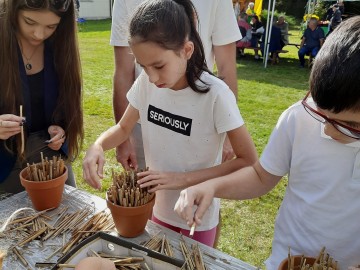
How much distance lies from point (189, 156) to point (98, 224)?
17.8 inches

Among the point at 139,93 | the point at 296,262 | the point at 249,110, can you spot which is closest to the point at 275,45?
the point at 249,110

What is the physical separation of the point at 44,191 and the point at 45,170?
101 mm

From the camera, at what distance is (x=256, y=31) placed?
10812 mm

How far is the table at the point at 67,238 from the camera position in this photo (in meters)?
1.15

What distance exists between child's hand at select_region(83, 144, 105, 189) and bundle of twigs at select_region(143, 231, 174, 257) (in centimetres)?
31

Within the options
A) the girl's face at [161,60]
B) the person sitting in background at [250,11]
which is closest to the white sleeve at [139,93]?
the girl's face at [161,60]

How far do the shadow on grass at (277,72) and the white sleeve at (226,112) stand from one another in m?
6.08

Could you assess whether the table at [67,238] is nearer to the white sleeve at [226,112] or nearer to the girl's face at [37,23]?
the white sleeve at [226,112]

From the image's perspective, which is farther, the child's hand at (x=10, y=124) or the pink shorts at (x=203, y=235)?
the pink shorts at (x=203, y=235)

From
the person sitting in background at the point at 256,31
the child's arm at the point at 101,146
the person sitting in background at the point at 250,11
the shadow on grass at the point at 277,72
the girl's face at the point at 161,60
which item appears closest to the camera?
the girl's face at the point at 161,60

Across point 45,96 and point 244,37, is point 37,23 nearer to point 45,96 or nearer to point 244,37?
point 45,96

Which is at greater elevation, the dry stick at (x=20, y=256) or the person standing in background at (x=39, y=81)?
the person standing in background at (x=39, y=81)

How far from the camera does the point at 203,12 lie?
181 cm

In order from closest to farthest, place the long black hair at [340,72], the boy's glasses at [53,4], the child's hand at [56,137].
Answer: the long black hair at [340,72], the boy's glasses at [53,4], the child's hand at [56,137]
